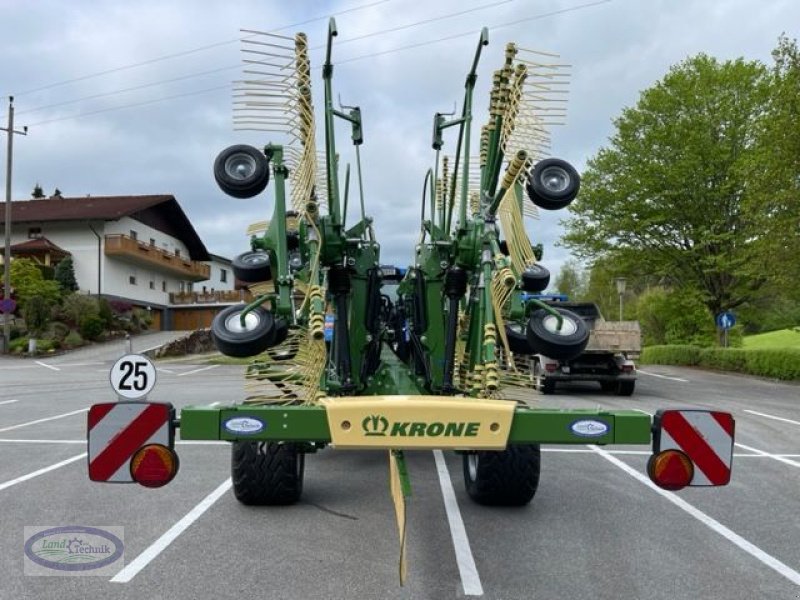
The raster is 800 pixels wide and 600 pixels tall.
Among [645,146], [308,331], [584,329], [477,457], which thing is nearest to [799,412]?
[477,457]

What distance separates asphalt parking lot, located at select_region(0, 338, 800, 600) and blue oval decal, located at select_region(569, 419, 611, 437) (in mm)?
1131

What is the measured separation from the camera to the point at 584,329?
13.8 feet

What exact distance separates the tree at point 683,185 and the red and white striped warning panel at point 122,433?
23.9 metres

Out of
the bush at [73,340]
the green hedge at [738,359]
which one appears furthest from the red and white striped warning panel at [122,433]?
the bush at [73,340]

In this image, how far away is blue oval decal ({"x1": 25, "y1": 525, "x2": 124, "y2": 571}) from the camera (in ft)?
14.2

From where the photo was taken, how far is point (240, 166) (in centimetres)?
442

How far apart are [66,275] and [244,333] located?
39.9 meters

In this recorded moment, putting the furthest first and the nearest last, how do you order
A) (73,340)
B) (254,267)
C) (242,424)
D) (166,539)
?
(73,340) < (254,267) < (166,539) < (242,424)

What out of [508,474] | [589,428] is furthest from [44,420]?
[589,428]

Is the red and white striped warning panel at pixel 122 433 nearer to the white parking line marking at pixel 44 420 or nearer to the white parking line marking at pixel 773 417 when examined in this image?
the white parking line marking at pixel 44 420

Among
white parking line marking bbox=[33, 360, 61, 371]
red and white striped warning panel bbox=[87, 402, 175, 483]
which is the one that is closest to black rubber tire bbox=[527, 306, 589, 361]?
red and white striped warning panel bbox=[87, 402, 175, 483]

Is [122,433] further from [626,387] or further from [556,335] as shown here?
[626,387]

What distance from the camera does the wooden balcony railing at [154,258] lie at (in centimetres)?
4019

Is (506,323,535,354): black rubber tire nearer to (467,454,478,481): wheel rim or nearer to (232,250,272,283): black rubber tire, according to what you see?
(467,454,478,481): wheel rim
